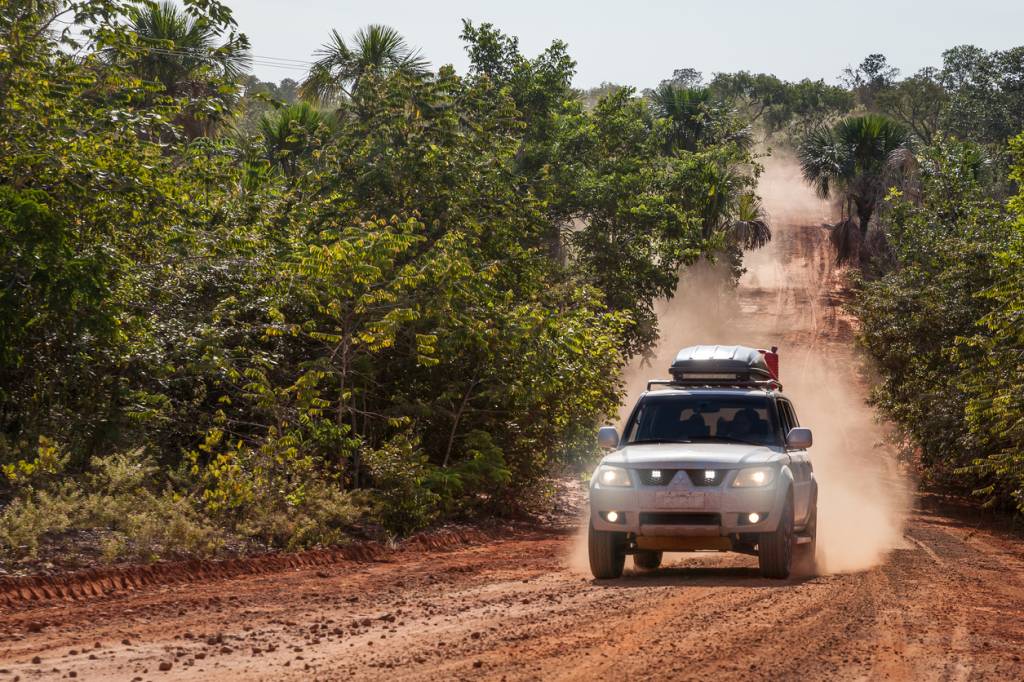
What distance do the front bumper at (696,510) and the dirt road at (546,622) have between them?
525 mm

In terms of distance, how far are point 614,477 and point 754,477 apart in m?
1.31

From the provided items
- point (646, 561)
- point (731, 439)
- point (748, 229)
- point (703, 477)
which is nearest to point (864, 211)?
point (748, 229)

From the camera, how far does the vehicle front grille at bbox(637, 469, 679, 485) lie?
1155 cm

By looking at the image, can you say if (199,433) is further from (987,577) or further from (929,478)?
(929,478)

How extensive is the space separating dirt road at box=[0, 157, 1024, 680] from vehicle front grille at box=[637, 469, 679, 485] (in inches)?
37.5

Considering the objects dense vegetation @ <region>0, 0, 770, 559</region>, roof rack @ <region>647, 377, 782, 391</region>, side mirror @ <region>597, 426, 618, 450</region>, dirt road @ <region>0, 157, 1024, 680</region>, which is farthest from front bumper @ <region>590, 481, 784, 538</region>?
dense vegetation @ <region>0, 0, 770, 559</region>

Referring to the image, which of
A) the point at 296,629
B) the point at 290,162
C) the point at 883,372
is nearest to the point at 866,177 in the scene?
the point at 883,372

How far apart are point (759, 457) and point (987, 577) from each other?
3.68 metres

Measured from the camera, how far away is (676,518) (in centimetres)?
1145

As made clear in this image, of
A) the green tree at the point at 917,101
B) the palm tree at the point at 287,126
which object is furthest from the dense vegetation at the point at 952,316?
the green tree at the point at 917,101

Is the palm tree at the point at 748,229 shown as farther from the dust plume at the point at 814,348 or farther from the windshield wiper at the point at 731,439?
the windshield wiper at the point at 731,439

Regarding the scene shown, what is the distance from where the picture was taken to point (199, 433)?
667 inches

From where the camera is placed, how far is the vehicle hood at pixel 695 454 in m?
11.6

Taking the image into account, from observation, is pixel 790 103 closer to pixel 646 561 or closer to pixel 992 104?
pixel 992 104
